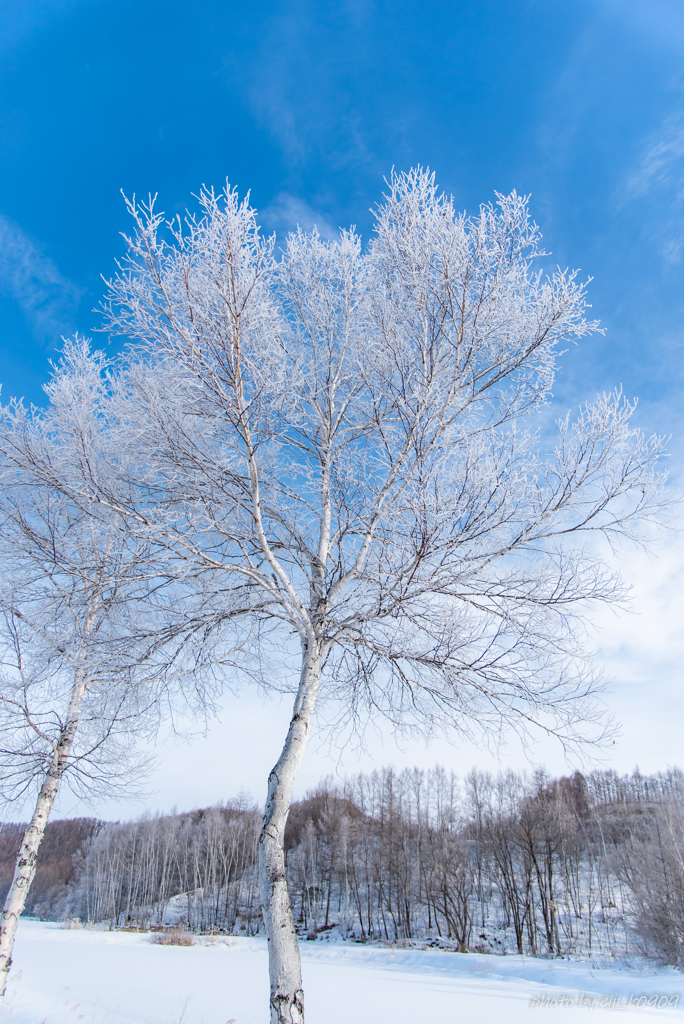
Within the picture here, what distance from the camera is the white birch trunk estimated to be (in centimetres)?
544

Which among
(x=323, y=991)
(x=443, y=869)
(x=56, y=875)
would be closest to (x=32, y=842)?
(x=323, y=991)

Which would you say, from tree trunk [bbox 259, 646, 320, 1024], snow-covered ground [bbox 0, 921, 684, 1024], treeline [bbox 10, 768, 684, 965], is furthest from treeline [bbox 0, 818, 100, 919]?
tree trunk [bbox 259, 646, 320, 1024]

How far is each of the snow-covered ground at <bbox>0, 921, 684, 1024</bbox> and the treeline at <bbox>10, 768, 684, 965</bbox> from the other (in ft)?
22.3

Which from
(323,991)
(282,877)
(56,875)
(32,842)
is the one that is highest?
(32,842)

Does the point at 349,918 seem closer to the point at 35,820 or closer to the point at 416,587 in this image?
the point at 35,820

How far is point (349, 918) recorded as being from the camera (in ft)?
120

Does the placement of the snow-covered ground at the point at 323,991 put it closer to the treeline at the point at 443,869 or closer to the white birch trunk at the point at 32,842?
the white birch trunk at the point at 32,842

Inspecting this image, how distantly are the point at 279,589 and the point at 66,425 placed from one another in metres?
4.11

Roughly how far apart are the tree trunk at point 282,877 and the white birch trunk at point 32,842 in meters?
2.66

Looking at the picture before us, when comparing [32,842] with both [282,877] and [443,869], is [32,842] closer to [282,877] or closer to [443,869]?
[282,877]

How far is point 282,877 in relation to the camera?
3400mm

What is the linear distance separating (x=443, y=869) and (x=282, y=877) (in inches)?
1063

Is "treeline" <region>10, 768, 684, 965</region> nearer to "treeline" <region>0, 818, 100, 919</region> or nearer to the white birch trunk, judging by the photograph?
"treeline" <region>0, 818, 100, 919</region>

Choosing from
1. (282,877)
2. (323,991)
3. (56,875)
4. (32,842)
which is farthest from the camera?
(56,875)
